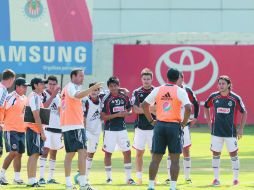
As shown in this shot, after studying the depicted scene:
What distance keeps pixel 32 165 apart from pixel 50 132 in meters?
2.15

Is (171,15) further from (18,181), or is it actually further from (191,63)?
(18,181)

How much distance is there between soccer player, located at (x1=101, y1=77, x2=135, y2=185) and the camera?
2011 cm

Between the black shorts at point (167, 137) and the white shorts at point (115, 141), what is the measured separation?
9.78ft

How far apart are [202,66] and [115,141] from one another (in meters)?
24.7

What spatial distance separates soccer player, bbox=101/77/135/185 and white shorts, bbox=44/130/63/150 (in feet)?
3.36

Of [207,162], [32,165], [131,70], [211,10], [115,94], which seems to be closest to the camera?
[32,165]

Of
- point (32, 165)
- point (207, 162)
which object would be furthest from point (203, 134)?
point (32, 165)

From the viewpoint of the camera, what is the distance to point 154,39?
45.6 m

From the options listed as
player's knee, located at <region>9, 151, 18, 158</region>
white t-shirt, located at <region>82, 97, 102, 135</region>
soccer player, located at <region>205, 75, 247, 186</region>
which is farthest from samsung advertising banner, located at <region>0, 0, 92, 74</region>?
soccer player, located at <region>205, 75, 247, 186</region>

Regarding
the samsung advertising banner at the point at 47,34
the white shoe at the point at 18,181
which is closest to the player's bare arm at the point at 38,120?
the white shoe at the point at 18,181

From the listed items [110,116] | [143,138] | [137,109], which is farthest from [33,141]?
[143,138]

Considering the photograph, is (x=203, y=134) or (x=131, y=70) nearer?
(x=203, y=134)

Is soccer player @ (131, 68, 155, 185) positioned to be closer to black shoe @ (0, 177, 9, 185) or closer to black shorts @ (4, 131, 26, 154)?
black shorts @ (4, 131, 26, 154)

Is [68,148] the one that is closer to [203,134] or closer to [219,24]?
[203,134]
